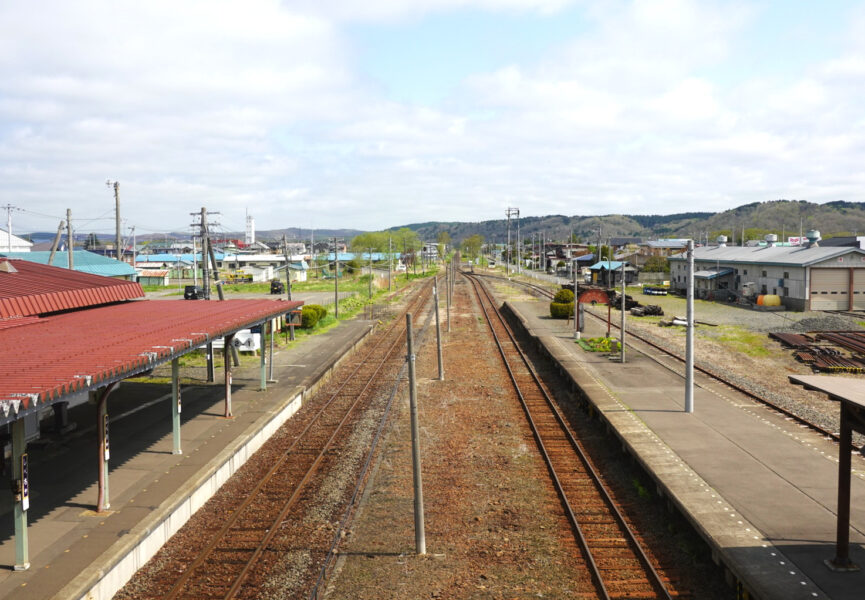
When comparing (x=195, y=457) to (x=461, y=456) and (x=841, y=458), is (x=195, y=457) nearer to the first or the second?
(x=461, y=456)

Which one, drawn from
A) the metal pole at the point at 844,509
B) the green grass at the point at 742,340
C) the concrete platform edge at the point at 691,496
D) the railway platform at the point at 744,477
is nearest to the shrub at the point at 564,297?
the green grass at the point at 742,340

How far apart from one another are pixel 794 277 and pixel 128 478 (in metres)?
41.6

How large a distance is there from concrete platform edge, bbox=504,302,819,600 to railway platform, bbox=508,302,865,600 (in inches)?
0.7

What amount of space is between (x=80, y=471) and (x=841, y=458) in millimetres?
13189

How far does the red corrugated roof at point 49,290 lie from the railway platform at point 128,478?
3.06 m

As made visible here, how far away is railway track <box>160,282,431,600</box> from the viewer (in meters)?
9.13

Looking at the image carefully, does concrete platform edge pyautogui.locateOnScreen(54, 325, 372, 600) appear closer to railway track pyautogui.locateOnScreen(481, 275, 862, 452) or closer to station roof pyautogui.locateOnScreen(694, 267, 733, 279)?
railway track pyautogui.locateOnScreen(481, 275, 862, 452)

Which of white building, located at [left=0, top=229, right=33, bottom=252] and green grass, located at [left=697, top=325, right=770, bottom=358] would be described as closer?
green grass, located at [left=697, top=325, right=770, bottom=358]

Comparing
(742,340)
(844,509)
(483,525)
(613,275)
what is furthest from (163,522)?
(613,275)

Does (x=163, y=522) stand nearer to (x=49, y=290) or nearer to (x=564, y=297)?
(x=49, y=290)

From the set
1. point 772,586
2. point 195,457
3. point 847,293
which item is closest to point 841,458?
point 772,586

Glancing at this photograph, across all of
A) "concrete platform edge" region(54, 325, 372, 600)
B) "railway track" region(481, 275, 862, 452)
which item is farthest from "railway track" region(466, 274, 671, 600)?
"concrete platform edge" region(54, 325, 372, 600)

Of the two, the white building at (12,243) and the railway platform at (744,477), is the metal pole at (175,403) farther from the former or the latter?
the white building at (12,243)

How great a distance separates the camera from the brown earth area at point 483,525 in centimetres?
901
